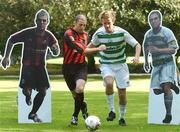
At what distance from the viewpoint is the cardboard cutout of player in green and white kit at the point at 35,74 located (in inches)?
482

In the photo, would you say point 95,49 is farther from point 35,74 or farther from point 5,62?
point 5,62

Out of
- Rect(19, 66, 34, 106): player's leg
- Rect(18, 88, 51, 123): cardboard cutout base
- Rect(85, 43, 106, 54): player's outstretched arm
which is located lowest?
Rect(18, 88, 51, 123): cardboard cutout base

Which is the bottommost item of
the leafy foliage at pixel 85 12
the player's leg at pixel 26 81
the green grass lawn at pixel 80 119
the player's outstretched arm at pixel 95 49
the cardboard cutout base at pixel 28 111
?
the green grass lawn at pixel 80 119

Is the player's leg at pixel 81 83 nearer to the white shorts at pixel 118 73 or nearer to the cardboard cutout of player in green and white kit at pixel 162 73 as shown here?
the white shorts at pixel 118 73

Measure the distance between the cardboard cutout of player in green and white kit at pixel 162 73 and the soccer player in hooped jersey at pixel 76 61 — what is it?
4.80ft

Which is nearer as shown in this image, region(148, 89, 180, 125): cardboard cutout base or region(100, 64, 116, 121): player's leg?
region(100, 64, 116, 121): player's leg

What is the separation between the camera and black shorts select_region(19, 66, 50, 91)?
12.3m

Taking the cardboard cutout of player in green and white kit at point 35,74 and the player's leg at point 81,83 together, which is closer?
the player's leg at point 81,83

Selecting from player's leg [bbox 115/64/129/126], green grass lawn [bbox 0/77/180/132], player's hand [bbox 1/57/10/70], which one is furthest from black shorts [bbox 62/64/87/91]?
player's hand [bbox 1/57/10/70]

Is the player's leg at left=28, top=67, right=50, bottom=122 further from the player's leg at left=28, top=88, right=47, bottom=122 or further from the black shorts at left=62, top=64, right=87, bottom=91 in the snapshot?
the black shorts at left=62, top=64, right=87, bottom=91

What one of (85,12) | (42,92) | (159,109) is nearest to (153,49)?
(159,109)

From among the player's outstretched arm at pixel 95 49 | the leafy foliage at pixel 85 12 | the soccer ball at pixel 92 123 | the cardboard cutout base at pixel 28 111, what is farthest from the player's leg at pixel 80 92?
the leafy foliage at pixel 85 12

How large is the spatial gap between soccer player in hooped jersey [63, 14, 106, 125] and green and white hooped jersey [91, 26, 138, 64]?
39 centimetres

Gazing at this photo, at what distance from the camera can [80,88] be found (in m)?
11.4
